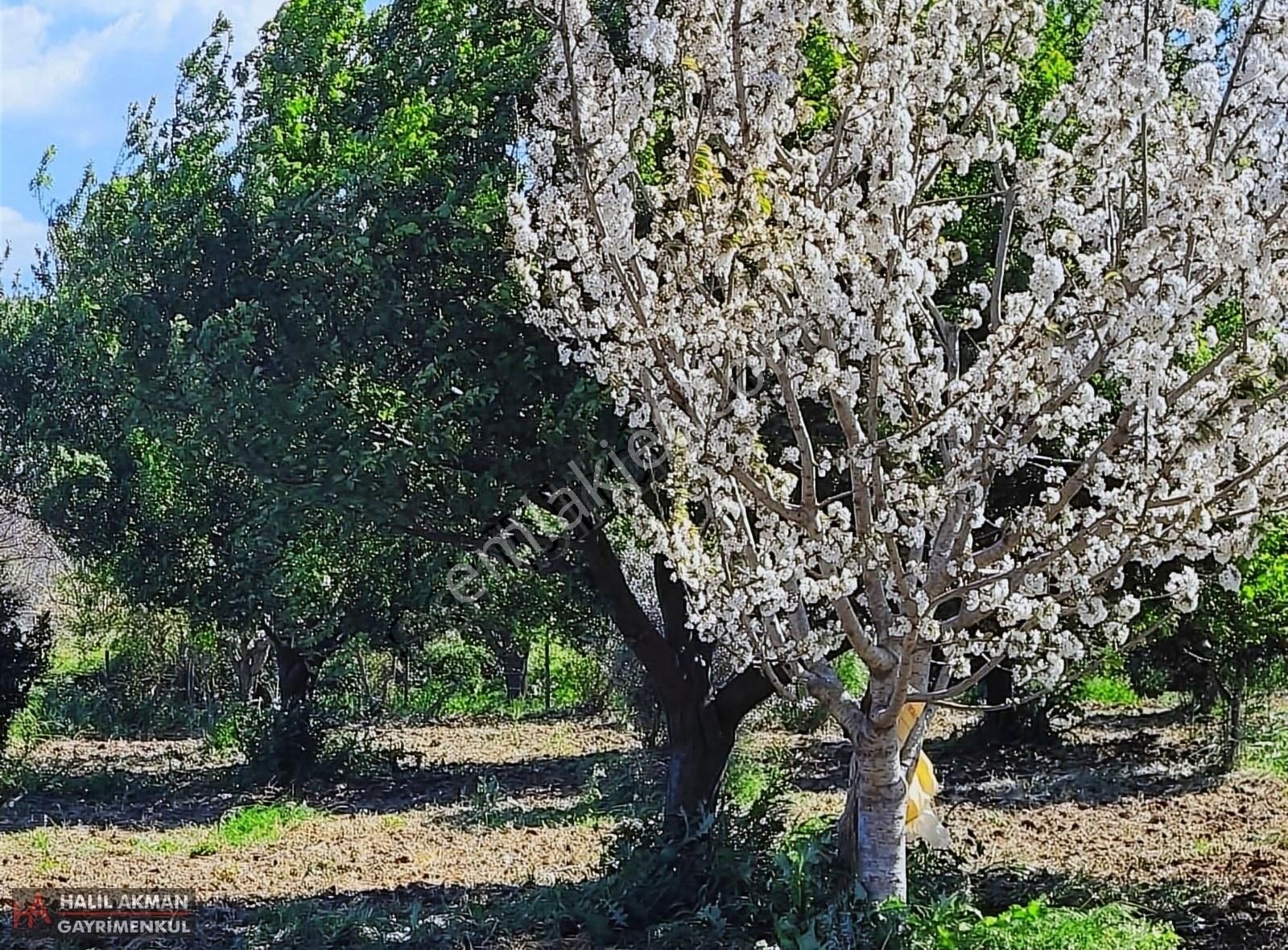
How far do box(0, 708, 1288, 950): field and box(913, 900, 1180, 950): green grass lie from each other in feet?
2.93

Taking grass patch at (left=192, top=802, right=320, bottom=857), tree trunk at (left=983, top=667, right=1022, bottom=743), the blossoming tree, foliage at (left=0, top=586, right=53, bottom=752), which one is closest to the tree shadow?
grass patch at (left=192, top=802, right=320, bottom=857)

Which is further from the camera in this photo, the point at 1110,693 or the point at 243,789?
the point at 1110,693

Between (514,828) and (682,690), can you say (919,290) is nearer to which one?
(682,690)

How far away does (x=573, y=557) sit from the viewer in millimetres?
7645

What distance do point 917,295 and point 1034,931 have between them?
2.36 meters

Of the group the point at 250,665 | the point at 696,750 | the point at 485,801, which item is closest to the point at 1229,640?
the point at 696,750

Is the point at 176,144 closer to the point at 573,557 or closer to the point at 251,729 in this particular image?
the point at 573,557

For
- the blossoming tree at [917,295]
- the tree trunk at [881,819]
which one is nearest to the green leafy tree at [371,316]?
the blossoming tree at [917,295]

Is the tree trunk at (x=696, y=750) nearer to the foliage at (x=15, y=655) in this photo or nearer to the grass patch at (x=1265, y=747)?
the grass patch at (x=1265, y=747)

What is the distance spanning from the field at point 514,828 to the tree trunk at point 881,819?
1116 mm

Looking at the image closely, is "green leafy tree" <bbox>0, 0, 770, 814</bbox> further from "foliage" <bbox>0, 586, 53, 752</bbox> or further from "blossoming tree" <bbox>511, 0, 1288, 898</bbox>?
"foliage" <bbox>0, 586, 53, 752</bbox>

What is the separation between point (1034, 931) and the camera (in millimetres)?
4750

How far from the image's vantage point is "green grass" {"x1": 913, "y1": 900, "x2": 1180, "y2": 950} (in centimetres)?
467

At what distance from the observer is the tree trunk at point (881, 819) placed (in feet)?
16.5
